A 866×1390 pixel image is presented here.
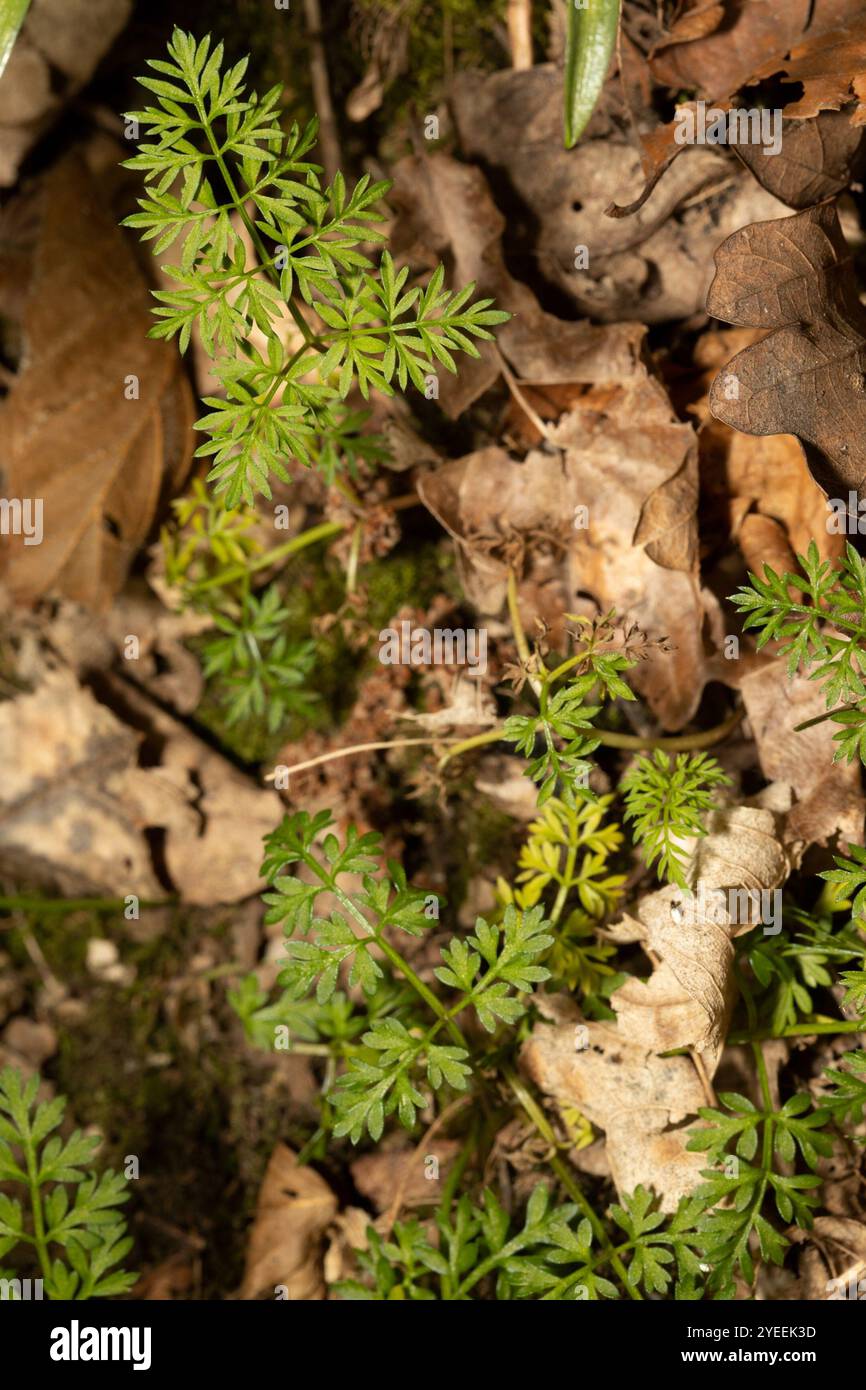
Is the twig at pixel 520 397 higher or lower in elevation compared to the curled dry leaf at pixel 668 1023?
higher

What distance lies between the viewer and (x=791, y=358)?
229 centimetres

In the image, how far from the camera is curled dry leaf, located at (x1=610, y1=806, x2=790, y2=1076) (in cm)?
237

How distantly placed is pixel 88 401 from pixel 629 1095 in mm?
2489

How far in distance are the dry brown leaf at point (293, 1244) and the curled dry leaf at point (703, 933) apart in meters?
1.07

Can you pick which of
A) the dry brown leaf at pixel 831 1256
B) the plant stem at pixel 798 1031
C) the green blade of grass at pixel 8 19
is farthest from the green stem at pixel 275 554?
the dry brown leaf at pixel 831 1256

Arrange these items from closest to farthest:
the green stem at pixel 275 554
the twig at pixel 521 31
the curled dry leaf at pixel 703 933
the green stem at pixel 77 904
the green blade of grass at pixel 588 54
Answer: the green blade of grass at pixel 588 54 → the curled dry leaf at pixel 703 933 → the twig at pixel 521 31 → the green stem at pixel 275 554 → the green stem at pixel 77 904

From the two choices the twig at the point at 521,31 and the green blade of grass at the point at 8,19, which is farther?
the twig at the point at 521,31

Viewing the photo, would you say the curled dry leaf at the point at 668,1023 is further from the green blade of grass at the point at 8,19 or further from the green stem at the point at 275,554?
the green blade of grass at the point at 8,19

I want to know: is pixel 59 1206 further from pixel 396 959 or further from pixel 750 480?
pixel 750 480

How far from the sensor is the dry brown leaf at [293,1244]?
295 centimetres

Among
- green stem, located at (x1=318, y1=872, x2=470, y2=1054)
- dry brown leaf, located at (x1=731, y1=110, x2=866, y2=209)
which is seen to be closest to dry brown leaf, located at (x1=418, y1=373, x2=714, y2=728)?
dry brown leaf, located at (x1=731, y1=110, x2=866, y2=209)

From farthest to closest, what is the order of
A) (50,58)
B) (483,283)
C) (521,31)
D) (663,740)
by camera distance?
1. (50,58)
2. (521,31)
3. (483,283)
4. (663,740)

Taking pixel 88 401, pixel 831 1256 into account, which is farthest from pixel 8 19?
pixel 831 1256
